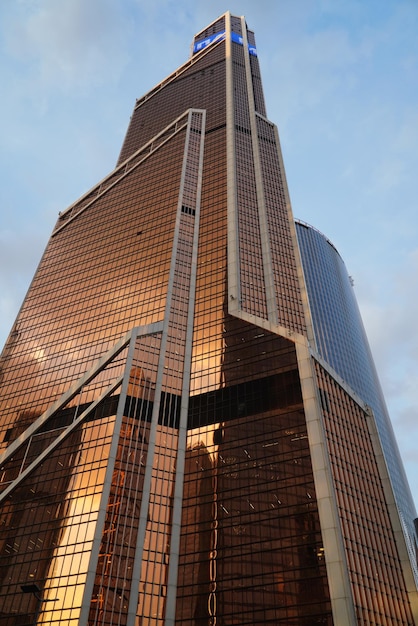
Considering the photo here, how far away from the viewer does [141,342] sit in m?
91.8

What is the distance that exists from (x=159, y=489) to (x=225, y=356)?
79.4ft

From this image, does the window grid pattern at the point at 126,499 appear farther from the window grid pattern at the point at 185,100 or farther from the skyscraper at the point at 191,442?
the window grid pattern at the point at 185,100

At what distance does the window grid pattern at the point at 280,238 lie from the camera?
101 metres

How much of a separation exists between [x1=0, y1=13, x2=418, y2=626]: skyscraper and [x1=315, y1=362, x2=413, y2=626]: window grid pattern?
335 mm

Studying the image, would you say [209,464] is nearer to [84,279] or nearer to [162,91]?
[84,279]

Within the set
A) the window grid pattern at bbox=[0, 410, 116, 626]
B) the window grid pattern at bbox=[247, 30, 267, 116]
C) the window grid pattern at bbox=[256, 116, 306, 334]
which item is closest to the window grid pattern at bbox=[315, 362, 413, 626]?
the window grid pattern at bbox=[256, 116, 306, 334]

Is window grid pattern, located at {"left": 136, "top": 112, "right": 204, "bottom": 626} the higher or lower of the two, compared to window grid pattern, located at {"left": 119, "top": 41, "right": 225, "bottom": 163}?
lower

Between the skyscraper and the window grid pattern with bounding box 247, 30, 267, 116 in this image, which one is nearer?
the skyscraper

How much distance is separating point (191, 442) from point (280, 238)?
52457 mm

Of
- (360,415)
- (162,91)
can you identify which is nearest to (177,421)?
(360,415)

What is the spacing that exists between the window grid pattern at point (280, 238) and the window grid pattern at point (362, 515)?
20420 millimetres

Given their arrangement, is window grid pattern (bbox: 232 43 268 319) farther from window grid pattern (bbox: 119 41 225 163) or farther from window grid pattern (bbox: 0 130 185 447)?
window grid pattern (bbox: 0 130 185 447)

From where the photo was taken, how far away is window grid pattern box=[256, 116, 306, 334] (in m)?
101

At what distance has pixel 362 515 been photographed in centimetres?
7100
